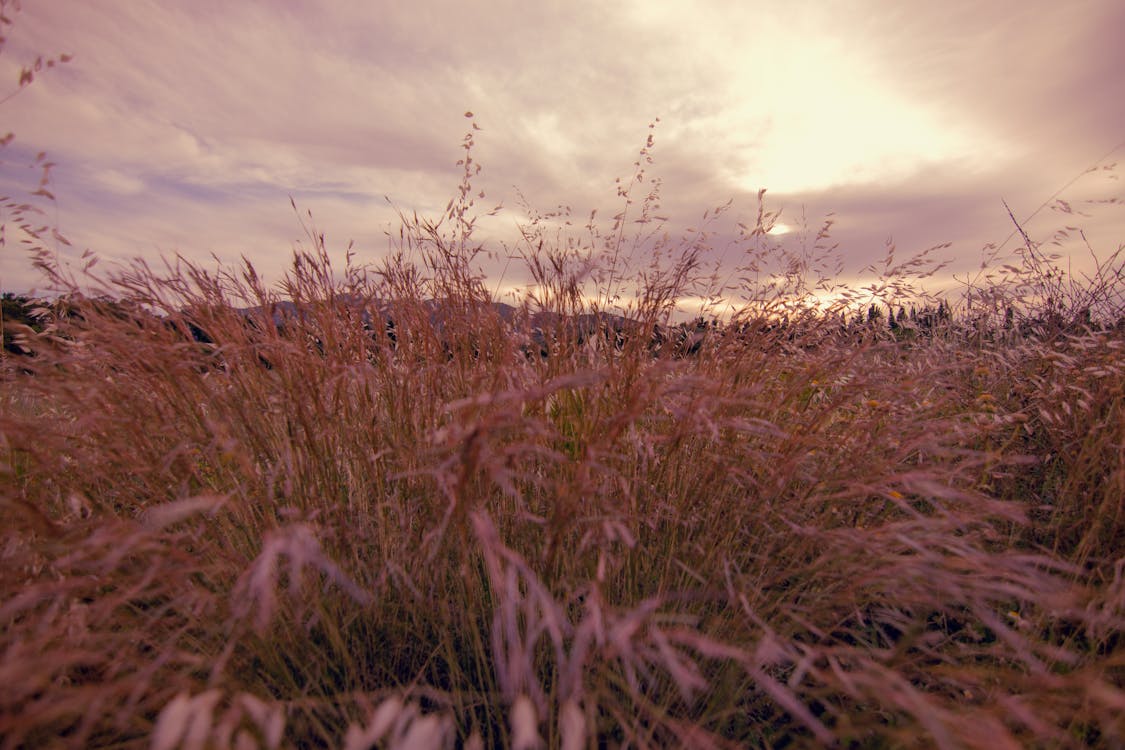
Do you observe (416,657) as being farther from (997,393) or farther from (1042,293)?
(1042,293)

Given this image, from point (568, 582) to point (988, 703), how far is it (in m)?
1.11

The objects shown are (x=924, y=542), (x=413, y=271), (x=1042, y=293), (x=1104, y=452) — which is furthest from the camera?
(x=1042, y=293)

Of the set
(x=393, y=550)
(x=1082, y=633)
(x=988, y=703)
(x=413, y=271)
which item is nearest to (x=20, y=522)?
(x=393, y=550)

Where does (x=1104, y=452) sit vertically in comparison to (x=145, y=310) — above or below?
below

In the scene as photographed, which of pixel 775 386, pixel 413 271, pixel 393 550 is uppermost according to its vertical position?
pixel 413 271

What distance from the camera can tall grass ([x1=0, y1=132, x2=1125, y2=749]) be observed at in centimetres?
110

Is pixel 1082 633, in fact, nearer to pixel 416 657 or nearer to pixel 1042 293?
pixel 416 657

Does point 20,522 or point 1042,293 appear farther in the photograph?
point 1042,293

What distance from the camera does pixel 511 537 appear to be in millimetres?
1882

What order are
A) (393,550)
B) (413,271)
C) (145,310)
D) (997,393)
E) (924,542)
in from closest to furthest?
(924,542), (393,550), (145,310), (413,271), (997,393)

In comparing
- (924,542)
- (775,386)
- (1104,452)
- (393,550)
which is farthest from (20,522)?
(1104,452)

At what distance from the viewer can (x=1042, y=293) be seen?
422cm

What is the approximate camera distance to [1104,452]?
2.42 metres

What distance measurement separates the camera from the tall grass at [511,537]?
3.62 feet
